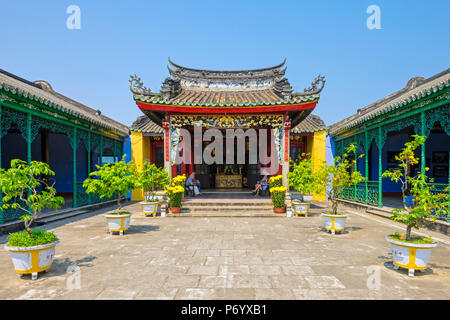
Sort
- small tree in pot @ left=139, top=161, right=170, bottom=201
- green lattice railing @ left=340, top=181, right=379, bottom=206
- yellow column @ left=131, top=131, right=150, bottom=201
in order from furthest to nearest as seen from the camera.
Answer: yellow column @ left=131, top=131, right=150, bottom=201 < green lattice railing @ left=340, top=181, right=379, bottom=206 < small tree in pot @ left=139, top=161, right=170, bottom=201

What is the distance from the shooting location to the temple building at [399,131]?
671cm

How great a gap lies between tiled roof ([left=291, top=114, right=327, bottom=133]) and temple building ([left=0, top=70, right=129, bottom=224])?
9291mm

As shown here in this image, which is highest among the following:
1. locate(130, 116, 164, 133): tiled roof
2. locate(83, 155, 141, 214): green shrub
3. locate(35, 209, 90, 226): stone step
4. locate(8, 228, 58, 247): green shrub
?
locate(130, 116, 164, 133): tiled roof

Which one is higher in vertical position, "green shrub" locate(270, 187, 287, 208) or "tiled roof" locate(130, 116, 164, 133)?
"tiled roof" locate(130, 116, 164, 133)

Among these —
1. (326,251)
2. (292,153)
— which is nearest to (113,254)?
(326,251)

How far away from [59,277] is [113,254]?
1117 millimetres

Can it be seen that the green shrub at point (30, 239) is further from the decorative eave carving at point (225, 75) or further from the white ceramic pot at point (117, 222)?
the decorative eave carving at point (225, 75)

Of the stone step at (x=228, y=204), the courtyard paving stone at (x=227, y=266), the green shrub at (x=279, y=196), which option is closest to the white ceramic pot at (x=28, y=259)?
the courtyard paving stone at (x=227, y=266)

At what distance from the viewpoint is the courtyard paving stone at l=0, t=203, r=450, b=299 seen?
3166 millimetres

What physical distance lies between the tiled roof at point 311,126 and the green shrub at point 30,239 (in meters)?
A: 11.8

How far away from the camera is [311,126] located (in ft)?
45.5

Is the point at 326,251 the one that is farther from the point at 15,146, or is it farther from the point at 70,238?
the point at 15,146

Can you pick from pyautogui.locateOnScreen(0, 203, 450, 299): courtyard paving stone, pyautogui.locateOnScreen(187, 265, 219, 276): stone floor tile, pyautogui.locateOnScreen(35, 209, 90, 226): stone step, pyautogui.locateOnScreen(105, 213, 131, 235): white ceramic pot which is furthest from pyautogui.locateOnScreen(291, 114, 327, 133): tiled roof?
pyautogui.locateOnScreen(187, 265, 219, 276): stone floor tile

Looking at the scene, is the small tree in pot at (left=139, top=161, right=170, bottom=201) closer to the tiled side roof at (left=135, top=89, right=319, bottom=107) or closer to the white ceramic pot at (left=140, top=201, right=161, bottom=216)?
the white ceramic pot at (left=140, top=201, right=161, bottom=216)
